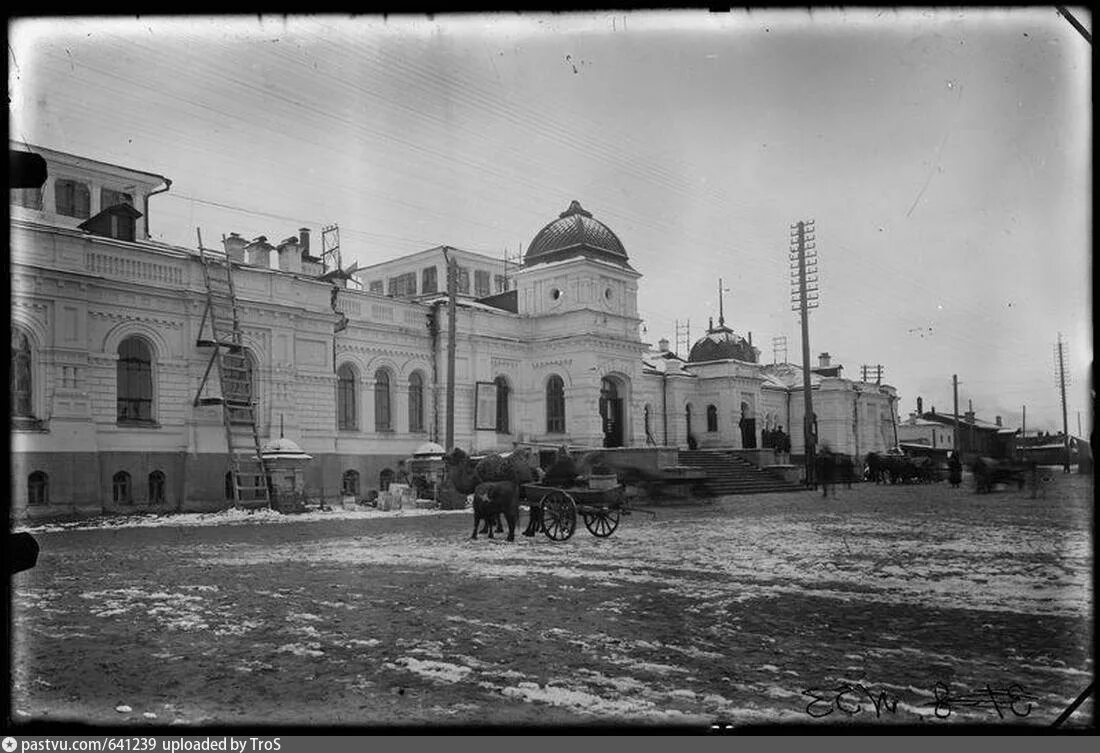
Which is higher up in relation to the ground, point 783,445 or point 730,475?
point 783,445

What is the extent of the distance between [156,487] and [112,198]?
3.21 meters

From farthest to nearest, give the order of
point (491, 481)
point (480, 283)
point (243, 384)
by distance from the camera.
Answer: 1. point (480, 283)
2. point (491, 481)
3. point (243, 384)

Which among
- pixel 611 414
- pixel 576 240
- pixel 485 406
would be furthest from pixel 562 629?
pixel 611 414

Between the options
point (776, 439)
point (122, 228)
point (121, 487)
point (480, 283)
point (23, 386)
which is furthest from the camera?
point (480, 283)

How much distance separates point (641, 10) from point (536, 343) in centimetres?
981

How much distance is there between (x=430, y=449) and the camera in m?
11.8

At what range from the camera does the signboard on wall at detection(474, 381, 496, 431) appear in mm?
12055

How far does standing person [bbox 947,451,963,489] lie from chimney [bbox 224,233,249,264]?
10476 mm

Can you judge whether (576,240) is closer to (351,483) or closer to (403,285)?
(403,285)

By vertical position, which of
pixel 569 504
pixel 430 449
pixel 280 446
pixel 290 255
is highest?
pixel 290 255

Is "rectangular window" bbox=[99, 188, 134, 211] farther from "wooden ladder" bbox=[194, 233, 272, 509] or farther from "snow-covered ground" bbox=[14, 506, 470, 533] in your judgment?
"snow-covered ground" bbox=[14, 506, 470, 533]

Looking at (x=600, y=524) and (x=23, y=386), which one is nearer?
(x=23, y=386)

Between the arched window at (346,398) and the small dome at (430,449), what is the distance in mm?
1315

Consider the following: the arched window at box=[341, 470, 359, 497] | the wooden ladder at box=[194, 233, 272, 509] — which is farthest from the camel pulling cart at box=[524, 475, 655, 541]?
the wooden ladder at box=[194, 233, 272, 509]
